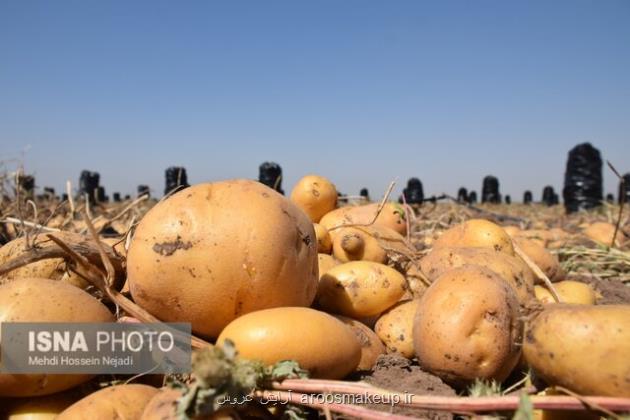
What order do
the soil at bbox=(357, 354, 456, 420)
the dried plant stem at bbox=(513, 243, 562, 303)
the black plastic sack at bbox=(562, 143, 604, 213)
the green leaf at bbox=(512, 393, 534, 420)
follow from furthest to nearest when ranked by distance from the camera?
the black plastic sack at bbox=(562, 143, 604, 213) < the dried plant stem at bbox=(513, 243, 562, 303) < the soil at bbox=(357, 354, 456, 420) < the green leaf at bbox=(512, 393, 534, 420)

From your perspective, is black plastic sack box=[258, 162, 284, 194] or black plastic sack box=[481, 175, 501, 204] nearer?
black plastic sack box=[258, 162, 284, 194]

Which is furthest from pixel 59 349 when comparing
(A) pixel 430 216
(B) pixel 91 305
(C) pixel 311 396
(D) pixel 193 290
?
(A) pixel 430 216

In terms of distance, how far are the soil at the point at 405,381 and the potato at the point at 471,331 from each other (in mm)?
58

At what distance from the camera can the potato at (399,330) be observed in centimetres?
202

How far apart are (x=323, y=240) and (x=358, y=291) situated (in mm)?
747

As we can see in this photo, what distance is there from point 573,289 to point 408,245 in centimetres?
91

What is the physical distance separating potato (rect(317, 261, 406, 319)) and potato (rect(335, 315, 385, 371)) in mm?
137

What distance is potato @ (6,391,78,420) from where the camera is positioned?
1556 mm

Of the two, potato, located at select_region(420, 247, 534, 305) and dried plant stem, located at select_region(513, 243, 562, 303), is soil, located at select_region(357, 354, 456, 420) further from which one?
dried plant stem, located at select_region(513, 243, 562, 303)

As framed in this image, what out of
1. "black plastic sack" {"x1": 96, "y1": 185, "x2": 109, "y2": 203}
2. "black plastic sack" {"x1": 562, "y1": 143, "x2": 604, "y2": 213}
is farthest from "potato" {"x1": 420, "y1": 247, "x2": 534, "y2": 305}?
"black plastic sack" {"x1": 562, "y1": 143, "x2": 604, "y2": 213}

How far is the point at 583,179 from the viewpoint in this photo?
536 inches

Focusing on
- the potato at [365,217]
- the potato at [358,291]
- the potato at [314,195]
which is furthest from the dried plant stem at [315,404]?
the potato at [314,195]

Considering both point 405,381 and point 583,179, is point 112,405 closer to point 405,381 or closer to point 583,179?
point 405,381

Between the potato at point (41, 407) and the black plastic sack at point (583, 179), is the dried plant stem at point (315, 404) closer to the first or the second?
the potato at point (41, 407)
